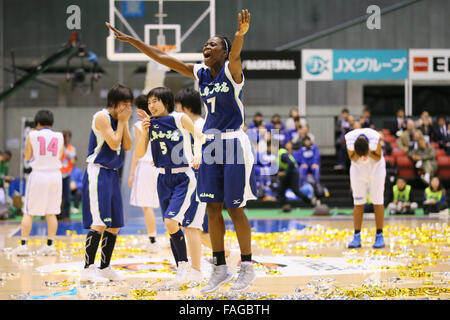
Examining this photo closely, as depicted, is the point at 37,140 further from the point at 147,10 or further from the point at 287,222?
the point at 147,10

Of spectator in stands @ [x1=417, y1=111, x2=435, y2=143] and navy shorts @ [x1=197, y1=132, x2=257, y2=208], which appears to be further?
spectator in stands @ [x1=417, y1=111, x2=435, y2=143]

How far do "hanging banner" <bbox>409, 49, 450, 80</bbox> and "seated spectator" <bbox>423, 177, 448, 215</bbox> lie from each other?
4138 millimetres

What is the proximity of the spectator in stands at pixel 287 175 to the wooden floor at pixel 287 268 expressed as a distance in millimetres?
4391

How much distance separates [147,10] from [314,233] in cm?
965

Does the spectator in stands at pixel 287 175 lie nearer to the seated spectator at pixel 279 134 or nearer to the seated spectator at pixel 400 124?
the seated spectator at pixel 279 134

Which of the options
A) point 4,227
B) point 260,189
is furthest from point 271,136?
A: point 4,227

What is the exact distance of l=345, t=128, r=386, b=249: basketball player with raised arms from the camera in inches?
309

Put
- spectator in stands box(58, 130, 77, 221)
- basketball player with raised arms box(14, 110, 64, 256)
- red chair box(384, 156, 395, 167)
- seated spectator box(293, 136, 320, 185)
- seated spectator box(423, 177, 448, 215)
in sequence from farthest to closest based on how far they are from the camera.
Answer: red chair box(384, 156, 395, 167), seated spectator box(293, 136, 320, 185), seated spectator box(423, 177, 448, 215), spectator in stands box(58, 130, 77, 221), basketball player with raised arms box(14, 110, 64, 256)

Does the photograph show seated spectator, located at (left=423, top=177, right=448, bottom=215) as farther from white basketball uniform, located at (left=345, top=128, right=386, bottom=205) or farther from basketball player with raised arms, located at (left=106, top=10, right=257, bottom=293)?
basketball player with raised arms, located at (left=106, top=10, right=257, bottom=293)

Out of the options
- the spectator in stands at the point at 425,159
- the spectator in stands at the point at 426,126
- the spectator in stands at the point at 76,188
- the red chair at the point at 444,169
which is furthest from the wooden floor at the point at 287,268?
the spectator in stands at the point at 426,126

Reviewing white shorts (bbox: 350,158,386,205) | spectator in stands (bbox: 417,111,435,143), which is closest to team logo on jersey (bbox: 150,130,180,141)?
white shorts (bbox: 350,158,386,205)

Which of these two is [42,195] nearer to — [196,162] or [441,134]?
[196,162]

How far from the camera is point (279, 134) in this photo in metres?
15.6

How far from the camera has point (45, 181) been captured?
308 inches
